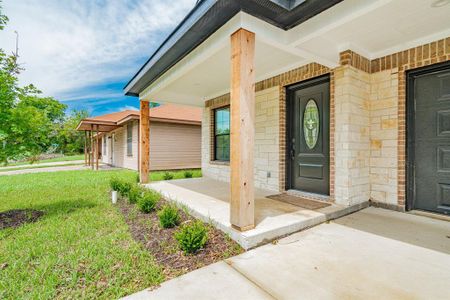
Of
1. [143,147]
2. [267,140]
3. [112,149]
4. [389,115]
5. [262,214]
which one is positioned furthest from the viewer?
[112,149]

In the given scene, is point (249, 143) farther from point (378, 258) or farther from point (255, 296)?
point (378, 258)

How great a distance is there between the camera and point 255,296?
1.61 m

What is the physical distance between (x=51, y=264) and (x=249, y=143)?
2323mm

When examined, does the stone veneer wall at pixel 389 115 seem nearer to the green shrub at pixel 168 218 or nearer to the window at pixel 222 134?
the green shrub at pixel 168 218

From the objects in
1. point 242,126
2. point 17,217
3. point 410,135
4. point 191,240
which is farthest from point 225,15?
point 17,217

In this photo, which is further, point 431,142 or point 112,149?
point 112,149

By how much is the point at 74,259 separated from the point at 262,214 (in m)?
2.28

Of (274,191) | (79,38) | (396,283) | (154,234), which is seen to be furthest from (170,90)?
(396,283)

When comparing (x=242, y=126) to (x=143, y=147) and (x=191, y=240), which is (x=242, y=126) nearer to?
(x=191, y=240)

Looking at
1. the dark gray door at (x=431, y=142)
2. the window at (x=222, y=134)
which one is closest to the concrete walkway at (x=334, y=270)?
the dark gray door at (x=431, y=142)

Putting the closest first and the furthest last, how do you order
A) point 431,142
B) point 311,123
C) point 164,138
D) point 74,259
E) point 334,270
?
point 334,270 → point 74,259 → point 431,142 → point 311,123 → point 164,138

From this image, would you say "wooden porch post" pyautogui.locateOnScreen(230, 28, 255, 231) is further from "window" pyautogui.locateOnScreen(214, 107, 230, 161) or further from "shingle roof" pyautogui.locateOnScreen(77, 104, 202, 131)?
"shingle roof" pyautogui.locateOnScreen(77, 104, 202, 131)

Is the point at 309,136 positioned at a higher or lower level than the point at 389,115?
lower

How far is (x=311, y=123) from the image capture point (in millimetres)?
4285
